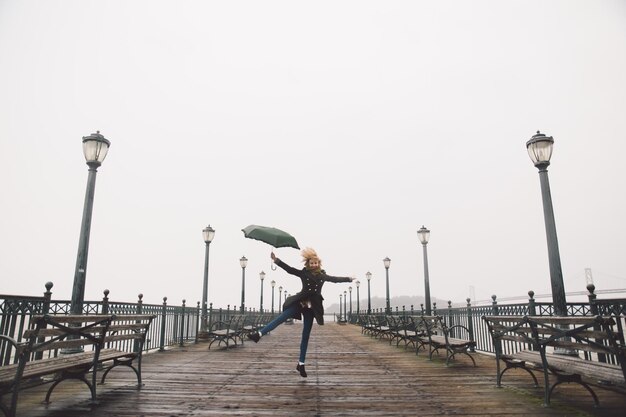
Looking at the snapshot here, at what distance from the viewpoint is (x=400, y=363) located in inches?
364

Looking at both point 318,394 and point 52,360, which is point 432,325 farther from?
point 52,360

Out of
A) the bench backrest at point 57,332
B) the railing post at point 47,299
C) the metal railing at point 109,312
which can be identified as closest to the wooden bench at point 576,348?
the bench backrest at point 57,332

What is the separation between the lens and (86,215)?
8367 mm

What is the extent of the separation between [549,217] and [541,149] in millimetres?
1684

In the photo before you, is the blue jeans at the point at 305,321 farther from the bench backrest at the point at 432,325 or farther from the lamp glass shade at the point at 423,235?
the lamp glass shade at the point at 423,235

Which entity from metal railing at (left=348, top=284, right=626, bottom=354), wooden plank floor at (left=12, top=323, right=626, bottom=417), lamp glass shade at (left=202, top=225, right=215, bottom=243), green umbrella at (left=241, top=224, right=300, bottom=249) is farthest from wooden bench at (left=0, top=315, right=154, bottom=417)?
lamp glass shade at (left=202, top=225, right=215, bottom=243)

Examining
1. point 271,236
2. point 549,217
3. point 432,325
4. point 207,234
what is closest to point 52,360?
point 271,236

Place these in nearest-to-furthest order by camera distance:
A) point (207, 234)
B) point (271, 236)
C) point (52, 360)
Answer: point (52, 360)
point (271, 236)
point (207, 234)

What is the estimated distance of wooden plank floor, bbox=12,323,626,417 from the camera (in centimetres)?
483

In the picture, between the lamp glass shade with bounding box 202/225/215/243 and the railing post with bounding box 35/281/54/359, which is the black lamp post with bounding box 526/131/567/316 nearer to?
the railing post with bounding box 35/281/54/359

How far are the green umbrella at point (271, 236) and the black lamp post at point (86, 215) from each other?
3.45 meters

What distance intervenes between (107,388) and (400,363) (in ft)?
20.6

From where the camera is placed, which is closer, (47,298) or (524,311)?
(47,298)

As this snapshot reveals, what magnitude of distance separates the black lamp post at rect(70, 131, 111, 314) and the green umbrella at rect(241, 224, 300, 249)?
345 centimetres
